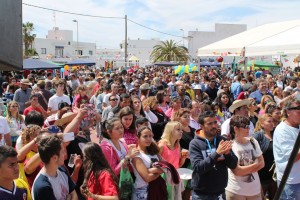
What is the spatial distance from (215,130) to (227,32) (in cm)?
7521

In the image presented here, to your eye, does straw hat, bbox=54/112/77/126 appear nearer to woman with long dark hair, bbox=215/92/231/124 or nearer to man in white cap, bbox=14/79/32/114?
woman with long dark hair, bbox=215/92/231/124

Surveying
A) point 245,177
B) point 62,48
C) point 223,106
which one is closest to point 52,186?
point 245,177

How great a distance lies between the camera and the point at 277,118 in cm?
575

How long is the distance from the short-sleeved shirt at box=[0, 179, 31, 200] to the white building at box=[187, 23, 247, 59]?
225 ft

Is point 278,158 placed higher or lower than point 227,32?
lower

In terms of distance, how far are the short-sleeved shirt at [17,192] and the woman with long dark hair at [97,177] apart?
55 cm

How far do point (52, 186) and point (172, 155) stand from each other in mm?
1875

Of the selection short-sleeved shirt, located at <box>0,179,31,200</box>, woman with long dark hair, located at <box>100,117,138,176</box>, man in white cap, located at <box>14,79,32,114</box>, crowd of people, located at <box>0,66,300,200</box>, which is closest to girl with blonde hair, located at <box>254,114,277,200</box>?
crowd of people, located at <box>0,66,300,200</box>

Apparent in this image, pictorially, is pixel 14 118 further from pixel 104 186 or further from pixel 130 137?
pixel 104 186

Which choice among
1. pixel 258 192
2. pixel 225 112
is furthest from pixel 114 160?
pixel 225 112

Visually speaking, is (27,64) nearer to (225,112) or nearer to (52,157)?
(225,112)

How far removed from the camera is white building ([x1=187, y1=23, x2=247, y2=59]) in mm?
73225

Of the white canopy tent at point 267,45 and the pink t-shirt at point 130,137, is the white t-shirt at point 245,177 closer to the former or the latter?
the pink t-shirt at point 130,137

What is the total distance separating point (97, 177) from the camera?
11.2ft
